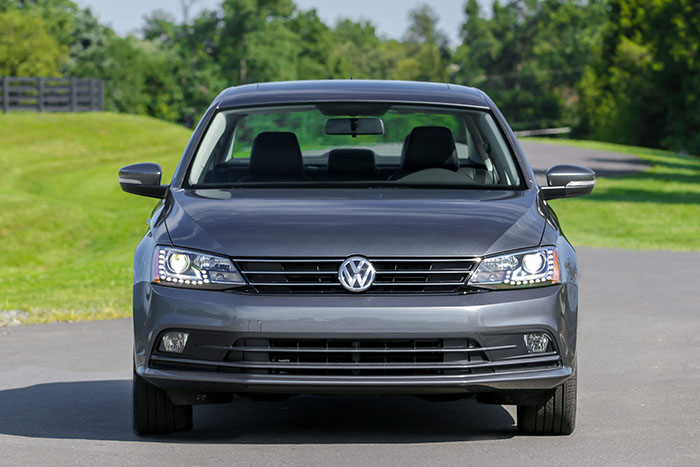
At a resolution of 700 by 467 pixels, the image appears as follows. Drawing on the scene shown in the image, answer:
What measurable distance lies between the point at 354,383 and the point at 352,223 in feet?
2.31

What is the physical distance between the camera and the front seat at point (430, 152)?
6848mm

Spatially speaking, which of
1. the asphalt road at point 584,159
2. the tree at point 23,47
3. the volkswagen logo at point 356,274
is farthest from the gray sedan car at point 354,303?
the tree at point 23,47

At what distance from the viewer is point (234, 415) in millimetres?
6605

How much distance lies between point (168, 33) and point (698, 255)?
104594 millimetres

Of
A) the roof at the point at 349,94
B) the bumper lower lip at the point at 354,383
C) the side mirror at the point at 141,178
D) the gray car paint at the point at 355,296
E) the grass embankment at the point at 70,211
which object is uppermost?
the roof at the point at 349,94

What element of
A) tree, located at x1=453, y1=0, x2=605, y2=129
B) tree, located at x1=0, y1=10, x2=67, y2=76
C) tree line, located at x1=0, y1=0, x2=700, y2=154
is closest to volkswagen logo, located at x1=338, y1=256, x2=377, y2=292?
tree line, located at x1=0, y1=0, x2=700, y2=154

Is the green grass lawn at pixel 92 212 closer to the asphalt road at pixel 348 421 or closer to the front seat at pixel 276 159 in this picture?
the asphalt road at pixel 348 421

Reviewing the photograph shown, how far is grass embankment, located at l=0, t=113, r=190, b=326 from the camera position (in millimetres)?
13000

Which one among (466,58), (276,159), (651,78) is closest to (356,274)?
(276,159)

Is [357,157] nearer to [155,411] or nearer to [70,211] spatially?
[155,411]

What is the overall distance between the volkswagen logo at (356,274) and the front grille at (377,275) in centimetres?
2

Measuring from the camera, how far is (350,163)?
6.94 metres

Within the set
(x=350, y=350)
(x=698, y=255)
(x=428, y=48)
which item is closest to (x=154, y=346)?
(x=350, y=350)

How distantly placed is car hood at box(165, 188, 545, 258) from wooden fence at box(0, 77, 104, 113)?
50.4m
